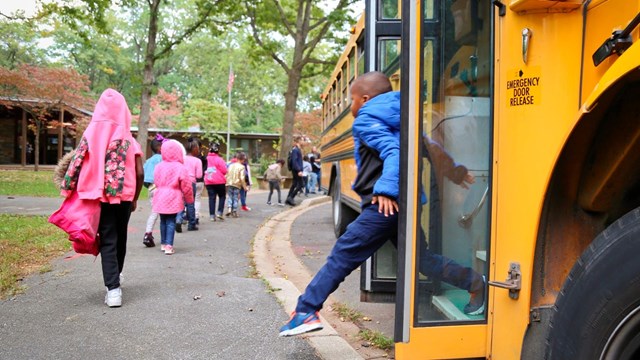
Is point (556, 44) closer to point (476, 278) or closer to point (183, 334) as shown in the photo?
point (476, 278)

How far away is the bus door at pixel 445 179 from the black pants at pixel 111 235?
8.58ft

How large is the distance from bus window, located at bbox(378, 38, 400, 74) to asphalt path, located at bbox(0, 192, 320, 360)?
84.5 inches

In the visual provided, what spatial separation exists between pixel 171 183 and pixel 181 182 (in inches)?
4.9

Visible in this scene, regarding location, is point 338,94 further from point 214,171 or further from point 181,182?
point 181,182

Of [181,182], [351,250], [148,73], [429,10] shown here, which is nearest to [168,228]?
[181,182]

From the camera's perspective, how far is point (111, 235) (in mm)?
4285

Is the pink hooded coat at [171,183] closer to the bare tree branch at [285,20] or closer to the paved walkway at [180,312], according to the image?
the paved walkway at [180,312]

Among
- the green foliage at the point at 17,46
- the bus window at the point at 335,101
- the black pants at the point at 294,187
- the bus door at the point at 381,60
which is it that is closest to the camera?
the bus door at the point at 381,60

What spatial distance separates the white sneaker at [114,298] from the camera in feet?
13.6

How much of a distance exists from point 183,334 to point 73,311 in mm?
1041

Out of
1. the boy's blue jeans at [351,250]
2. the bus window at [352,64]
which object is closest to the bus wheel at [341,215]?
the bus window at [352,64]

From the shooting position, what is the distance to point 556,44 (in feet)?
6.57

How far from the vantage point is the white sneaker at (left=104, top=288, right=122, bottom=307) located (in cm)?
414

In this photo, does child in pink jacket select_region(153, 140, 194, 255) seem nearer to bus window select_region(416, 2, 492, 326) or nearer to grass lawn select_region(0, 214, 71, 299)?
grass lawn select_region(0, 214, 71, 299)
